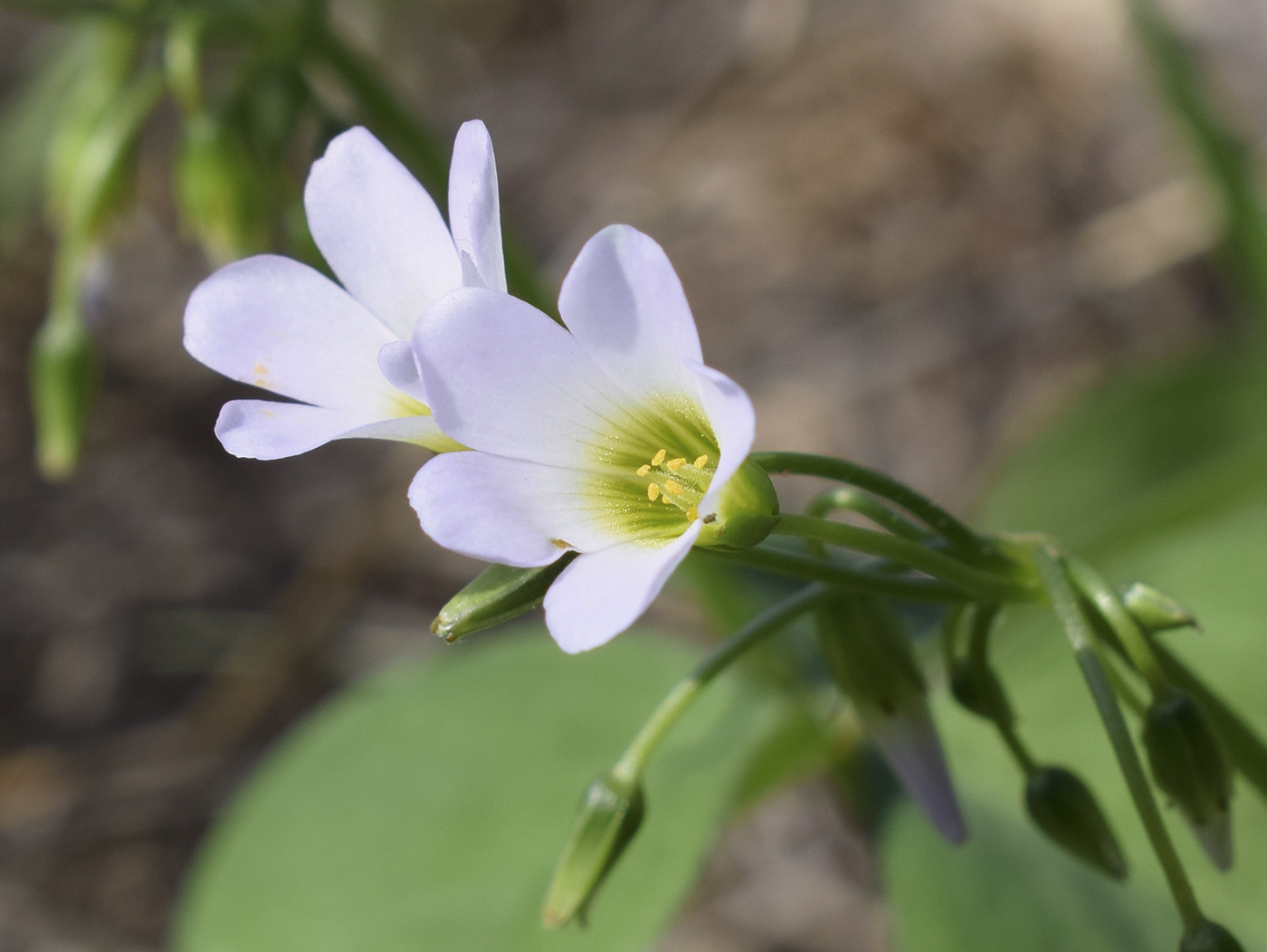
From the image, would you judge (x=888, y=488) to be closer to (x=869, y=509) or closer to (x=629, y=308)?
(x=869, y=509)

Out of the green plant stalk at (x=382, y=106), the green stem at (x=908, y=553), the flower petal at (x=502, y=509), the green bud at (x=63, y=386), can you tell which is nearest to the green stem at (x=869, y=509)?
the green stem at (x=908, y=553)

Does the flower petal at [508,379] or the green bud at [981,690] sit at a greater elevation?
the flower petal at [508,379]

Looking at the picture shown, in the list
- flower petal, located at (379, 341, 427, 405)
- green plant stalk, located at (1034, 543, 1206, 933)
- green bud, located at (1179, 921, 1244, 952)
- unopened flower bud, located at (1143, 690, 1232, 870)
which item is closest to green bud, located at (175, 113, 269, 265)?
flower petal, located at (379, 341, 427, 405)

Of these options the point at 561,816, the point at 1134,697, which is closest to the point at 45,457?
the point at 561,816

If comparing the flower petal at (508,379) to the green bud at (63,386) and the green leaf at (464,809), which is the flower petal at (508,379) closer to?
the green leaf at (464,809)

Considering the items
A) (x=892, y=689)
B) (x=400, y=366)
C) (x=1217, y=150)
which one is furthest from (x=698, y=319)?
(x=400, y=366)

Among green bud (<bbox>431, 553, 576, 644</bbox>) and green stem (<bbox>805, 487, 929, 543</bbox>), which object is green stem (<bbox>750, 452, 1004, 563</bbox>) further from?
green bud (<bbox>431, 553, 576, 644</bbox>)
